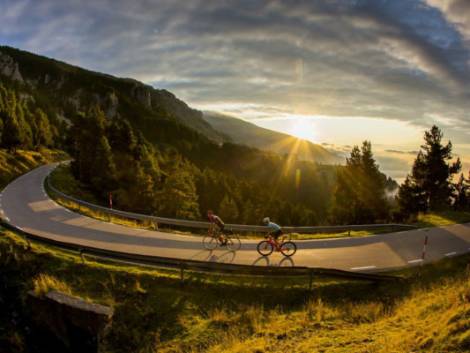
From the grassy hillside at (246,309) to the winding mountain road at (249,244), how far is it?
1.86 metres

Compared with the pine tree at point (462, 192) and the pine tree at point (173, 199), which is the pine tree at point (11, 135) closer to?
the pine tree at point (173, 199)

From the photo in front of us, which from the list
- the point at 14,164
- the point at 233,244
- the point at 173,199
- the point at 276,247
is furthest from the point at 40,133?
the point at 276,247

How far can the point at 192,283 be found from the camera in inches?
488

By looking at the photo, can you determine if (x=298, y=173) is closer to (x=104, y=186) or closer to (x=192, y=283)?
(x=104, y=186)

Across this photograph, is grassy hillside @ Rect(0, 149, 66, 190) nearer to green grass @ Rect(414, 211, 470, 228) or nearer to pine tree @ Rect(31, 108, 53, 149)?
pine tree @ Rect(31, 108, 53, 149)

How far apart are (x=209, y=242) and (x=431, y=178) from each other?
30.6m

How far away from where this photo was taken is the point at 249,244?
1727 cm

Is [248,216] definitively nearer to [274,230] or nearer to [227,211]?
[227,211]

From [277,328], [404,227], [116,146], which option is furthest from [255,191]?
[277,328]

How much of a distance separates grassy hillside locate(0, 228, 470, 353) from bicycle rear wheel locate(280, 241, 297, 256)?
2.99 metres

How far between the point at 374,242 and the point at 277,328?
11.5 meters

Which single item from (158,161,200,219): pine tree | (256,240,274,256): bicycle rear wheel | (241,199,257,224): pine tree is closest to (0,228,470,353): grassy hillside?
(256,240,274,256): bicycle rear wheel

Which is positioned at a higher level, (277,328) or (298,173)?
(298,173)

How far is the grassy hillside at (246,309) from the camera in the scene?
25.9ft
